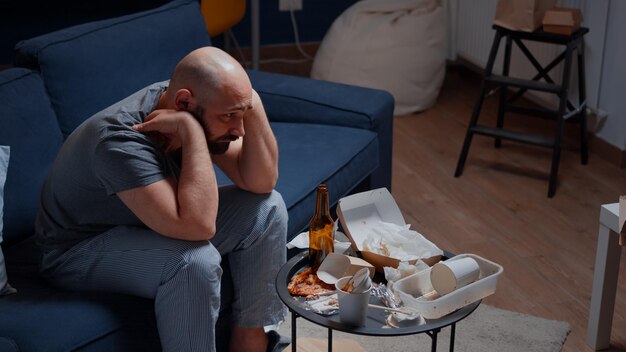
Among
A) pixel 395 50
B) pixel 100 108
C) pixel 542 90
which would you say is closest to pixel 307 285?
pixel 100 108

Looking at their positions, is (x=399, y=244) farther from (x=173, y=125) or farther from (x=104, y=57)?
(x=104, y=57)

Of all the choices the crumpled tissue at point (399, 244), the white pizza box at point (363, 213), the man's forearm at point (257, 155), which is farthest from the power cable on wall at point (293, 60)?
the crumpled tissue at point (399, 244)

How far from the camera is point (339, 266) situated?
1967 millimetres

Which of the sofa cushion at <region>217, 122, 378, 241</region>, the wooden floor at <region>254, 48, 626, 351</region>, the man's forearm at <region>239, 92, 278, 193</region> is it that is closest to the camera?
the man's forearm at <region>239, 92, 278, 193</region>

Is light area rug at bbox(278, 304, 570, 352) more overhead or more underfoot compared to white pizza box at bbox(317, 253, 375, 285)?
more underfoot

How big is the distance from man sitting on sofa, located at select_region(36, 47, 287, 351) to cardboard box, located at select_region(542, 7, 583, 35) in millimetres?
1844

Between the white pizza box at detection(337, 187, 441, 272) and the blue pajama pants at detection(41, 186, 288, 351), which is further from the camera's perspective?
the white pizza box at detection(337, 187, 441, 272)

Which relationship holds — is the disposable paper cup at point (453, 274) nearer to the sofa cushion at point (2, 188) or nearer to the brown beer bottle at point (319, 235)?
the brown beer bottle at point (319, 235)

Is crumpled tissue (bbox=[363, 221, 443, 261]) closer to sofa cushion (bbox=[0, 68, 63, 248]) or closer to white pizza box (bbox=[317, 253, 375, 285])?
white pizza box (bbox=[317, 253, 375, 285])

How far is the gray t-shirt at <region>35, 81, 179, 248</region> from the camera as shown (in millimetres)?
1899

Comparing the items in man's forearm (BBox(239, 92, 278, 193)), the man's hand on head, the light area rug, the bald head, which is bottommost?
the light area rug

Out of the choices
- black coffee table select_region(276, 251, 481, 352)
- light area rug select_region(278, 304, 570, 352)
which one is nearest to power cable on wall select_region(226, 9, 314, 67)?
light area rug select_region(278, 304, 570, 352)

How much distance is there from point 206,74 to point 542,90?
6.45 feet

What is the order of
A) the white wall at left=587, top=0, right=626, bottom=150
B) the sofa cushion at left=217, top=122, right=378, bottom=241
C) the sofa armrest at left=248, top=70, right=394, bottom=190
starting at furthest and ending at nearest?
the white wall at left=587, top=0, right=626, bottom=150 → the sofa armrest at left=248, top=70, right=394, bottom=190 → the sofa cushion at left=217, top=122, right=378, bottom=241
